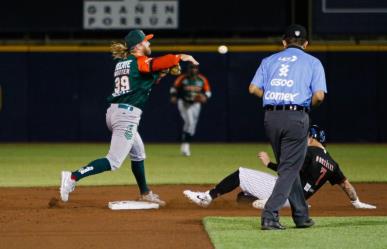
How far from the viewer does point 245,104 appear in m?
22.4

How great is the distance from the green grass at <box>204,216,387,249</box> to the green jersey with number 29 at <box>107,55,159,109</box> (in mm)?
1659

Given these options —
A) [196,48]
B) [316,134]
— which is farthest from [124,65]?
[196,48]

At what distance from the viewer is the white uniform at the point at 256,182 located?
8.78 metres

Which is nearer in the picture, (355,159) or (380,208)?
(380,208)

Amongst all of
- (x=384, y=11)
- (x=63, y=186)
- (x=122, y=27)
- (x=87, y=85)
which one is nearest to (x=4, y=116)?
(x=87, y=85)

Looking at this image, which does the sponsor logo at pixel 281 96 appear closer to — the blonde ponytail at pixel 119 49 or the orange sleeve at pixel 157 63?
the orange sleeve at pixel 157 63

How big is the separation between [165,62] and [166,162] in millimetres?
7578

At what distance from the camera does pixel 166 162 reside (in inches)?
640

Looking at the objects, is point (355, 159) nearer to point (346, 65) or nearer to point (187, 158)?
point (187, 158)

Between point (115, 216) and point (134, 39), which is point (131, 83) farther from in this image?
point (115, 216)

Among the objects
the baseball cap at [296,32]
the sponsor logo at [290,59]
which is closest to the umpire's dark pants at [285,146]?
the sponsor logo at [290,59]

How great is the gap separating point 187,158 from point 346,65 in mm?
6477

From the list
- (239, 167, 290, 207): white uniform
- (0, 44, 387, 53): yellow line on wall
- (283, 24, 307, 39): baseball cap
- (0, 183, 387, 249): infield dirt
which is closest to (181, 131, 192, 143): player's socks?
(0, 44, 387, 53): yellow line on wall

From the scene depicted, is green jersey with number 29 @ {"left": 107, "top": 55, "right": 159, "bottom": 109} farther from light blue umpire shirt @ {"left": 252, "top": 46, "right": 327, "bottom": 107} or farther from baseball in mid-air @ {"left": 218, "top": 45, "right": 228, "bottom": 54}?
baseball in mid-air @ {"left": 218, "top": 45, "right": 228, "bottom": 54}
